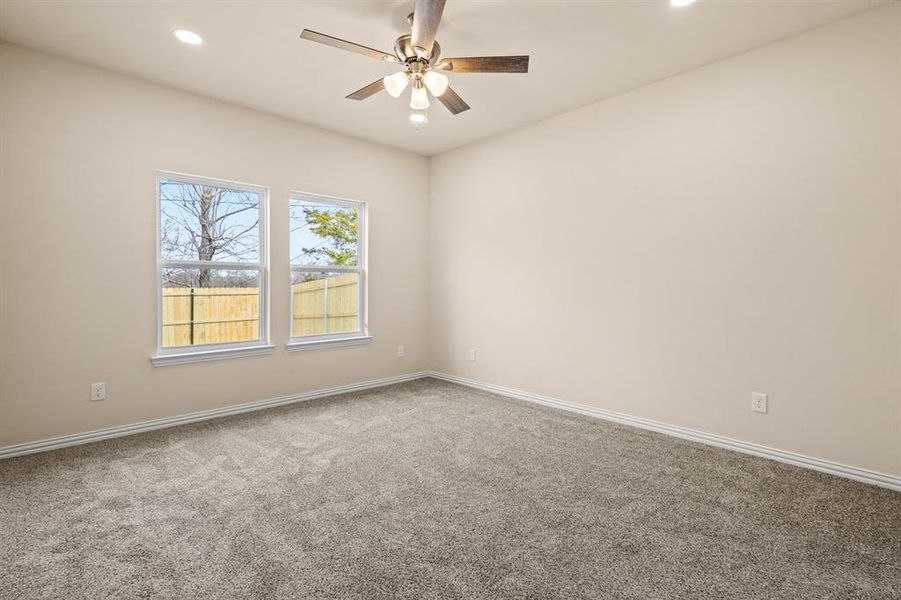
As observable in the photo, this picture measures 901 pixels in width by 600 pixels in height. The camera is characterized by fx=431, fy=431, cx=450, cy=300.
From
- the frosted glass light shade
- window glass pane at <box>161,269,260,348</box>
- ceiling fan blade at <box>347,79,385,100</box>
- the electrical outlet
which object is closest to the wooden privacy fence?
window glass pane at <box>161,269,260,348</box>

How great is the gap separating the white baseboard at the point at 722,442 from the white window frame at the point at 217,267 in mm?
2356

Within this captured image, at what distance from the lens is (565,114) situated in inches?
151

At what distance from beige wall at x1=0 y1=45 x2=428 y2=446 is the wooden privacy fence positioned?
16cm

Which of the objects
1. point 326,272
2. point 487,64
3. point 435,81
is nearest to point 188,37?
point 435,81

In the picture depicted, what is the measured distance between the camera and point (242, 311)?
3834mm

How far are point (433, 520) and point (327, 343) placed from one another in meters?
2.61

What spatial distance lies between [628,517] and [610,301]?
1.88 m

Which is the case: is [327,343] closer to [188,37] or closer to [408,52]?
[188,37]

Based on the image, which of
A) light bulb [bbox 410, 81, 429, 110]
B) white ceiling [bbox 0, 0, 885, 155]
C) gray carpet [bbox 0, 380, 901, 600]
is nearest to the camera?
gray carpet [bbox 0, 380, 901, 600]

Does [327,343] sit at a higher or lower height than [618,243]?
lower

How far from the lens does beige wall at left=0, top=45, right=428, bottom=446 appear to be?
2791mm

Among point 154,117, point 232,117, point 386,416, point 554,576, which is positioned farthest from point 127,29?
point 554,576

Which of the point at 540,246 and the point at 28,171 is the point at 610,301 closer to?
the point at 540,246

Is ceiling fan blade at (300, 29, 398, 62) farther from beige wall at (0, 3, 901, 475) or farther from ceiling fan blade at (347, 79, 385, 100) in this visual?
beige wall at (0, 3, 901, 475)
